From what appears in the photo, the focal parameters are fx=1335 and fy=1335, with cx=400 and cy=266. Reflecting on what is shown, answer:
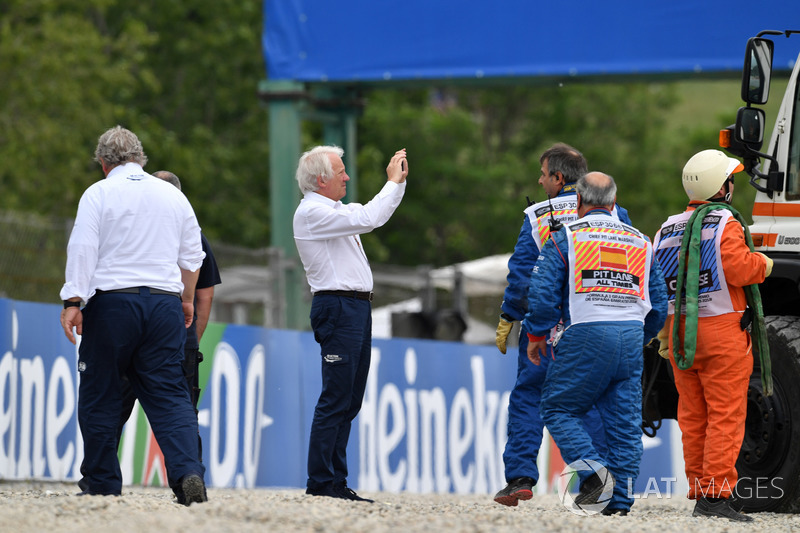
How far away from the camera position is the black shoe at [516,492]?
722 centimetres

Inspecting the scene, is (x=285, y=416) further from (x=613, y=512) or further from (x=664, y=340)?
(x=613, y=512)

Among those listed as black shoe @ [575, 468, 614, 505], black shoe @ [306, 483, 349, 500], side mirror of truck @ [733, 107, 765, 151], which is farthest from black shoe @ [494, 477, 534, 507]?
side mirror of truck @ [733, 107, 765, 151]

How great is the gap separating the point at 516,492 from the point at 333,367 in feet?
3.93

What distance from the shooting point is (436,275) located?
601 inches

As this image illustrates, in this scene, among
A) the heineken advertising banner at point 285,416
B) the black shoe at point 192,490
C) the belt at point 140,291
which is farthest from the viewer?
the heineken advertising banner at point 285,416

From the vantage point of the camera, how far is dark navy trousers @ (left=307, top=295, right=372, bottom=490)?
7.21 metres

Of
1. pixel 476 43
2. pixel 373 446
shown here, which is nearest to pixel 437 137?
pixel 476 43

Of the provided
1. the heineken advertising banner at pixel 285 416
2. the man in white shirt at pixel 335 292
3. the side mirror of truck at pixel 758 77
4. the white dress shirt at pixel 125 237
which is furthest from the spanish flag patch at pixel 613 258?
the heineken advertising banner at pixel 285 416

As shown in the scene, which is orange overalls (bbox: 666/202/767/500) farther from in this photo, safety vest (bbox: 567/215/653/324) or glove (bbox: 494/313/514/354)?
glove (bbox: 494/313/514/354)

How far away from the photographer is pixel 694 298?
702 centimetres

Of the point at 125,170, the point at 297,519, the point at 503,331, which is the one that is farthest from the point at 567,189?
the point at 297,519

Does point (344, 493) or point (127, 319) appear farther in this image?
point (344, 493)

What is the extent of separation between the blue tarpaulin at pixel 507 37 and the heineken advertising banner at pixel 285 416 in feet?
13.7

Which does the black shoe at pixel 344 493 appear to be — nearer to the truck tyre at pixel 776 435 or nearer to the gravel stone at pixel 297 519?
the gravel stone at pixel 297 519
